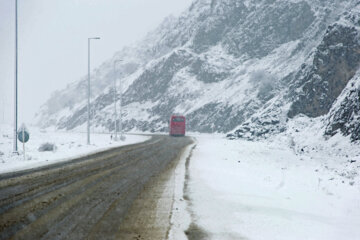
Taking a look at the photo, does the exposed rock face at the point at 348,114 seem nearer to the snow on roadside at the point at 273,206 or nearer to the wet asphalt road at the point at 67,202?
the snow on roadside at the point at 273,206

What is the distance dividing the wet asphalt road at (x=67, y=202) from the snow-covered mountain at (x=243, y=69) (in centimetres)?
2777

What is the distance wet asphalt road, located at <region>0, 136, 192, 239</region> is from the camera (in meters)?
5.41

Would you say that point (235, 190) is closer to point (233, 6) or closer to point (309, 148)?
point (309, 148)

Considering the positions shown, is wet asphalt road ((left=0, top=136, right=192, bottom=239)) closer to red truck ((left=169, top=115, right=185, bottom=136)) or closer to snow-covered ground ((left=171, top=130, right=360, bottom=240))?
snow-covered ground ((left=171, top=130, right=360, bottom=240))

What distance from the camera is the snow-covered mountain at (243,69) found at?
1387 inches

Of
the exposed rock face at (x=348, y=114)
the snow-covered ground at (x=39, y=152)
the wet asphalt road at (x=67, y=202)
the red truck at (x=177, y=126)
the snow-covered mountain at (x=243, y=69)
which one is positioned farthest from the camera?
the red truck at (x=177, y=126)

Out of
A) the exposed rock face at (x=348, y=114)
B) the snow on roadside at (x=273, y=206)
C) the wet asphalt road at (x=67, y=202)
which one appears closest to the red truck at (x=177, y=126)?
the exposed rock face at (x=348, y=114)

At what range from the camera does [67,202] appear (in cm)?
736

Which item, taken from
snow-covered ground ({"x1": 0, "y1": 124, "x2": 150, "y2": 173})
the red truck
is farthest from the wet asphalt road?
the red truck

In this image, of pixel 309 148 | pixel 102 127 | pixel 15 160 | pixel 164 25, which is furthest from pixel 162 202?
pixel 164 25

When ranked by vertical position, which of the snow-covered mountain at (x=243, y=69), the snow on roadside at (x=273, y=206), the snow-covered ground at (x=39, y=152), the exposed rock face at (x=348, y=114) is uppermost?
the snow-covered mountain at (x=243, y=69)

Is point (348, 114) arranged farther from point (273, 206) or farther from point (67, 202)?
point (67, 202)

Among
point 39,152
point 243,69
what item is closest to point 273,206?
point 39,152

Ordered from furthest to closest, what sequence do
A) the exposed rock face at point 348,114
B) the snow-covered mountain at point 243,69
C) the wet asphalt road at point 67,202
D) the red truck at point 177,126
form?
the red truck at point 177,126 → the snow-covered mountain at point 243,69 → the exposed rock face at point 348,114 → the wet asphalt road at point 67,202
